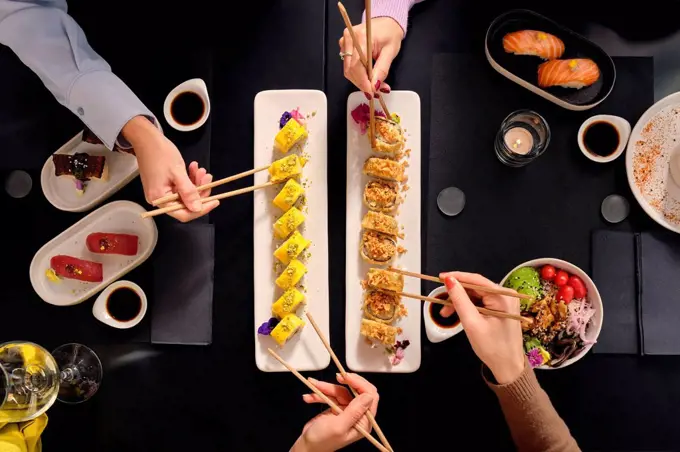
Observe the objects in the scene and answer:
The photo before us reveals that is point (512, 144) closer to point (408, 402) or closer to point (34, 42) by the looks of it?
point (408, 402)

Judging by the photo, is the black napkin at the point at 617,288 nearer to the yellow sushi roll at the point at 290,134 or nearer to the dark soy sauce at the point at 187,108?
the yellow sushi roll at the point at 290,134

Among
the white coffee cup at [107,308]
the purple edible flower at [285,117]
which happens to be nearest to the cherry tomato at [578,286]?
the purple edible flower at [285,117]

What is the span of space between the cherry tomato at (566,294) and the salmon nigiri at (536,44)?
0.96 meters

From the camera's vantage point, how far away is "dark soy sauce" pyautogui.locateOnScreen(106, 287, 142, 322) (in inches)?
94.3

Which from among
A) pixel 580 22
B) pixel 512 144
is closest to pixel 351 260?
pixel 512 144

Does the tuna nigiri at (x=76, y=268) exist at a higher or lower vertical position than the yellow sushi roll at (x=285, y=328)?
higher

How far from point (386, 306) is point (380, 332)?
0.11 metres

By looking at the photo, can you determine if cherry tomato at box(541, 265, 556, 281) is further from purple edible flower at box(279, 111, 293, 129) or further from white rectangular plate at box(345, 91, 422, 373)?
purple edible flower at box(279, 111, 293, 129)

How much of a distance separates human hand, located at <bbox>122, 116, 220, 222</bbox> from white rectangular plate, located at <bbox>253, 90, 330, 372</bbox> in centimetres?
40

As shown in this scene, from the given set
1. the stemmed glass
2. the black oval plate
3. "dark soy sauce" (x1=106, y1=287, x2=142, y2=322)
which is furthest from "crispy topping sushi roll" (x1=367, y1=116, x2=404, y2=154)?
the stemmed glass

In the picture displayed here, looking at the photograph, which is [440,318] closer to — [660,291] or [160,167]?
[660,291]

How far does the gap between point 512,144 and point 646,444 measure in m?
1.40

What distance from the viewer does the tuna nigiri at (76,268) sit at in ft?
→ 7.67

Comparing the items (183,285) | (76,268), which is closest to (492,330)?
(183,285)
